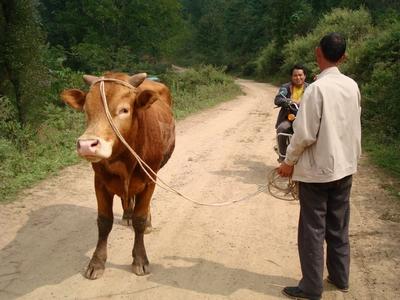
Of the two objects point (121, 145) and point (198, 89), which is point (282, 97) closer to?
point (121, 145)

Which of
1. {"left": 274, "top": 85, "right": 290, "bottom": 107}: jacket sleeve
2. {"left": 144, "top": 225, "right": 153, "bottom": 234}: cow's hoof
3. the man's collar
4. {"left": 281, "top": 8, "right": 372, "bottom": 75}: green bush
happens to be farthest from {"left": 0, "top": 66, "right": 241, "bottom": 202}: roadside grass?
{"left": 281, "top": 8, "right": 372, "bottom": 75}: green bush

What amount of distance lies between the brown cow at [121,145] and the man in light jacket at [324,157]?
1.27 metres

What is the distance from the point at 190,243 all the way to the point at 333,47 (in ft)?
8.42

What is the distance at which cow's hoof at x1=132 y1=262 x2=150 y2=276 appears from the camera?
13.6 ft

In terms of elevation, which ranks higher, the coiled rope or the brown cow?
the brown cow

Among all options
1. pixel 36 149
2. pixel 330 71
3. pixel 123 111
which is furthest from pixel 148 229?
pixel 36 149

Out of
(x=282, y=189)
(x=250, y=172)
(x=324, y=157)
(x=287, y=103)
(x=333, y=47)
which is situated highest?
(x=333, y=47)

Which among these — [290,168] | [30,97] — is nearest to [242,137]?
[30,97]

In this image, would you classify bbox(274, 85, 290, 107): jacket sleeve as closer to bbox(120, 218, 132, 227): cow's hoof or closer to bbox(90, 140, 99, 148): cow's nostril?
bbox(120, 218, 132, 227): cow's hoof

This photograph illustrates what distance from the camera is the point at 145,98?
3658 mm

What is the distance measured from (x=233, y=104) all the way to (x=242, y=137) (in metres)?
7.68

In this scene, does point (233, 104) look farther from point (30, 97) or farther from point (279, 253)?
point (279, 253)

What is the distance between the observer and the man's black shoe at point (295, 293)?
12.0ft

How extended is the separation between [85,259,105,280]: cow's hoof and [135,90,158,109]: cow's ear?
1.55m
